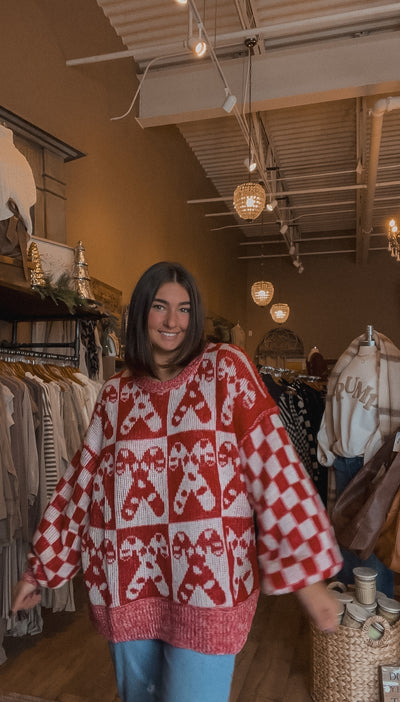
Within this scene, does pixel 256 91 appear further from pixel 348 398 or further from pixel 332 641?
pixel 332 641

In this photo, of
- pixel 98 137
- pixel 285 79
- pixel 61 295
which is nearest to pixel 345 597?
pixel 61 295

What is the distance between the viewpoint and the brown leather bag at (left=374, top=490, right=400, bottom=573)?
2549 millimetres

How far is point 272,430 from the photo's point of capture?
1375mm

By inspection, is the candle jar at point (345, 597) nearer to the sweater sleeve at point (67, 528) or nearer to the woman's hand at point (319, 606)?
the woman's hand at point (319, 606)

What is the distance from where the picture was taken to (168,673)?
1327mm

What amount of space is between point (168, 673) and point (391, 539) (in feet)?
5.22

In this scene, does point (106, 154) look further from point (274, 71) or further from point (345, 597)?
point (345, 597)

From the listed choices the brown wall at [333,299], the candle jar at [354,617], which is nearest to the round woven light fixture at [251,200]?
the candle jar at [354,617]

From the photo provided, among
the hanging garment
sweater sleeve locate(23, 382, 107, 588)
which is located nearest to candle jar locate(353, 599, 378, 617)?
the hanging garment

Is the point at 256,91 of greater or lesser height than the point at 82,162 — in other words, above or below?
above

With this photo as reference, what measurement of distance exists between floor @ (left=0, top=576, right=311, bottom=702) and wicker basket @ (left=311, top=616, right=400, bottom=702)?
269 millimetres

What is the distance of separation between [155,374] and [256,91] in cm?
627

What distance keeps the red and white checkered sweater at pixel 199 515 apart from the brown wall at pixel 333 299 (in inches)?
523

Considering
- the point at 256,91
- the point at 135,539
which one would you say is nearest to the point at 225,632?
the point at 135,539
